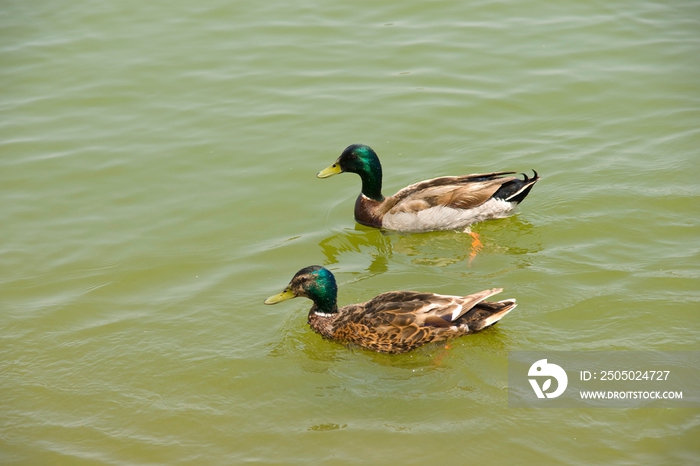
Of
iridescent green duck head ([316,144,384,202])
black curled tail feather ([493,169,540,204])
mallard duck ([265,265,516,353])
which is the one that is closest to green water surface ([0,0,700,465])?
mallard duck ([265,265,516,353])

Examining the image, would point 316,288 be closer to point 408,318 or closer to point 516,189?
point 408,318

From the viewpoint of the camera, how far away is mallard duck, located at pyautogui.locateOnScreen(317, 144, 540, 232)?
379 inches

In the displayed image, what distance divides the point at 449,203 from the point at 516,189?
2.49ft

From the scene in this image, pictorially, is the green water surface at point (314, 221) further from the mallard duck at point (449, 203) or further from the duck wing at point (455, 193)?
the duck wing at point (455, 193)

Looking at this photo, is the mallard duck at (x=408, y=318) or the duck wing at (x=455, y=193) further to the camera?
the duck wing at (x=455, y=193)

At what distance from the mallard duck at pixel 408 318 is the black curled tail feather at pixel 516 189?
228 centimetres

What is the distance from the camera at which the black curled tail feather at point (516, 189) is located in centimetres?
947

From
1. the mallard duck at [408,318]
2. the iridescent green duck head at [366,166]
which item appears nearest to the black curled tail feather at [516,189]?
the iridescent green duck head at [366,166]

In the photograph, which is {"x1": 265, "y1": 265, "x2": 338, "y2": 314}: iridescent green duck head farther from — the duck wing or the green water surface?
the duck wing

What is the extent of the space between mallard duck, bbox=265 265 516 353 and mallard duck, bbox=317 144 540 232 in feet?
7.15

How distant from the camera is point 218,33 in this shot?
13.8 meters

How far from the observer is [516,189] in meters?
9.56

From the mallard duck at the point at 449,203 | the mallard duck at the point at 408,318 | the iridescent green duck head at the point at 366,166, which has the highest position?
the iridescent green duck head at the point at 366,166

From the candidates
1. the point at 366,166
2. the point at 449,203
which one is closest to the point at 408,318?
the point at 449,203
